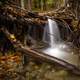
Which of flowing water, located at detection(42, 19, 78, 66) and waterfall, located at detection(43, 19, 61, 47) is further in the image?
waterfall, located at detection(43, 19, 61, 47)

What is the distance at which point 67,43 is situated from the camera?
1066 centimetres

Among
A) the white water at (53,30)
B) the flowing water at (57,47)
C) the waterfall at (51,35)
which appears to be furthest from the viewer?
the white water at (53,30)

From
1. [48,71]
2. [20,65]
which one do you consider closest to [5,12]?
[20,65]

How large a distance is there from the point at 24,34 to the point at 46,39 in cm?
184

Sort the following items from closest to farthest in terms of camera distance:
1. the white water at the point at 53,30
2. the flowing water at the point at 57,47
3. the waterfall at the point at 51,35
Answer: the flowing water at the point at 57,47
the waterfall at the point at 51,35
the white water at the point at 53,30

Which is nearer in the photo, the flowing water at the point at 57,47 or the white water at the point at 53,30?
the flowing water at the point at 57,47

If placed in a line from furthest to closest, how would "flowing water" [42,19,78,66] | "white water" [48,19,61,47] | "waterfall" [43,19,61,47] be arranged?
"white water" [48,19,61,47] < "waterfall" [43,19,61,47] < "flowing water" [42,19,78,66]

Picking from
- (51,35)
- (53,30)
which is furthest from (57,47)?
(53,30)

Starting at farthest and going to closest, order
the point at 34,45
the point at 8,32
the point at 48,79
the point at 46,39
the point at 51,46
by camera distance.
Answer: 1. the point at 46,39
2. the point at 51,46
3. the point at 34,45
4. the point at 8,32
5. the point at 48,79

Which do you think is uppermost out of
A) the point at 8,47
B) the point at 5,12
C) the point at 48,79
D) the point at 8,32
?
the point at 5,12

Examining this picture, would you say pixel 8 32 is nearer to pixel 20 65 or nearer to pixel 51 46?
pixel 20 65

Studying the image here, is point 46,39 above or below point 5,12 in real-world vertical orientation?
below

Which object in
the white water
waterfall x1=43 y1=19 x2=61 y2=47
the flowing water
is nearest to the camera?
the flowing water

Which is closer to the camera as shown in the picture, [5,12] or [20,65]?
[20,65]
